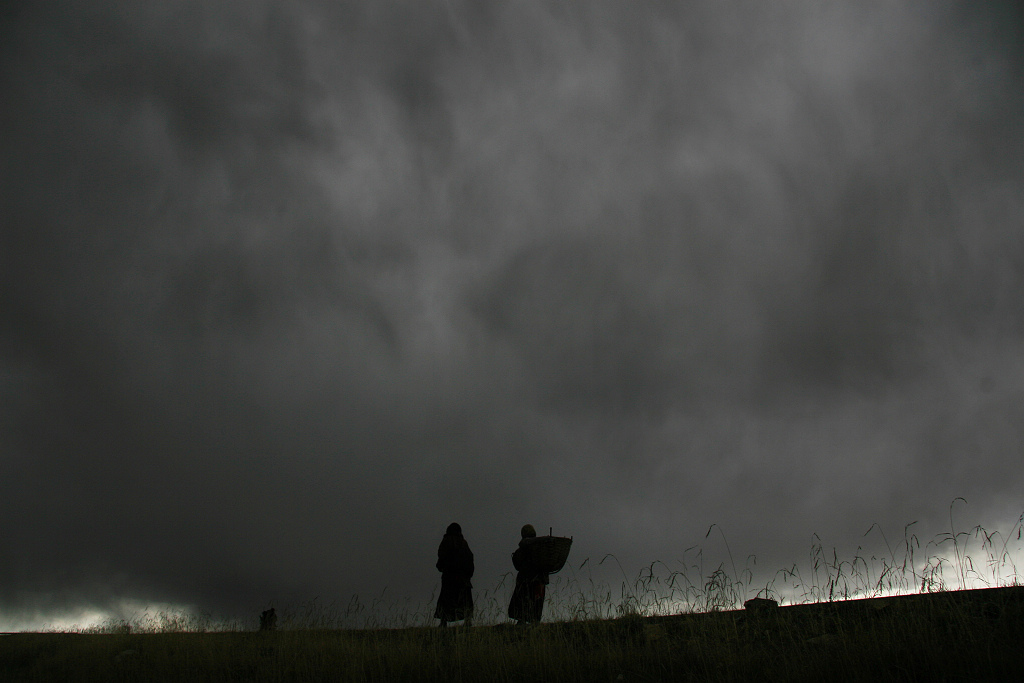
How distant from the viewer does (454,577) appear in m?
10.6

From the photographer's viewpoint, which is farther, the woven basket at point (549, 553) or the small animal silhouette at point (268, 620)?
the small animal silhouette at point (268, 620)

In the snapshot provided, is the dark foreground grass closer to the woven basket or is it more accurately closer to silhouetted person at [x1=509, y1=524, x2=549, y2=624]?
silhouetted person at [x1=509, y1=524, x2=549, y2=624]

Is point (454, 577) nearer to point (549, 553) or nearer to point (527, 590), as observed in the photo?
point (527, 590)

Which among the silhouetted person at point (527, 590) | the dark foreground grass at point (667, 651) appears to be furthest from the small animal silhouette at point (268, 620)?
the silhouetted person at point (527, 590)

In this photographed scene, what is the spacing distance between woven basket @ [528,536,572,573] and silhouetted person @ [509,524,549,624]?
0.26 feet

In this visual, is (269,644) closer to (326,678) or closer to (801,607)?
(326,678)

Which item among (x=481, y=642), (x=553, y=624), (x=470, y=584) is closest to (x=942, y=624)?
(x=553, y=624)

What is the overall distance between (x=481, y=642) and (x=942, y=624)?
16.3 feet

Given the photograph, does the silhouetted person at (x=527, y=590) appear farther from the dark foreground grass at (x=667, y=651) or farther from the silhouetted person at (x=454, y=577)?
the silhouetted person at (x=454, y=577)

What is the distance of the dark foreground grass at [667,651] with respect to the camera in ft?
17.4

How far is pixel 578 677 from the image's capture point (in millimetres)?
6141

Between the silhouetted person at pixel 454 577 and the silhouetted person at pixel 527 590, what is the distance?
1.11m

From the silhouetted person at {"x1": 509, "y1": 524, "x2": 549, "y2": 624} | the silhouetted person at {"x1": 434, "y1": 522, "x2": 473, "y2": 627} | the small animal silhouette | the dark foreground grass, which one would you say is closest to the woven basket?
the silhouetted person at {"x1": 509, "y1": 524, "x2": 549, "y2": 624}

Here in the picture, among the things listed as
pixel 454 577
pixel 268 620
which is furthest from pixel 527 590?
pixel 268 620
